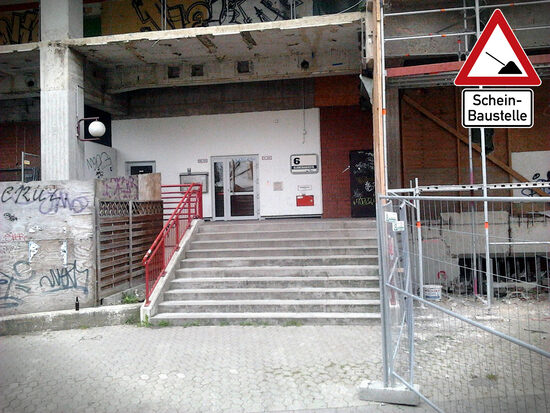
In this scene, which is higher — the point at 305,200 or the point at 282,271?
the point at 305,200

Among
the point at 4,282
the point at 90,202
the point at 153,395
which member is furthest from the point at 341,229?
the point at 4,282

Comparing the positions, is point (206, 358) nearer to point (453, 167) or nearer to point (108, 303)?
point (108, 303)

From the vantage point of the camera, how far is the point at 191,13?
11930 mm

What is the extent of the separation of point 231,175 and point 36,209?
6633 mm

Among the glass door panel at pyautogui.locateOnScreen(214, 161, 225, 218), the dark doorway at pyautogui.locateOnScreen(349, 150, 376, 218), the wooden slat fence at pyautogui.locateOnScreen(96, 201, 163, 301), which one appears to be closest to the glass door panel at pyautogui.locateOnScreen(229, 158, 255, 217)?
the glass door panel at pyautogui.locateOnScreen(214, 161, 225, 218)

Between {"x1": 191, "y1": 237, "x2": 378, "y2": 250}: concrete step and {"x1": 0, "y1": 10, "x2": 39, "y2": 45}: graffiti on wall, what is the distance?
8.00 metres

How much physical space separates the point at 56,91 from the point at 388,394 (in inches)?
391

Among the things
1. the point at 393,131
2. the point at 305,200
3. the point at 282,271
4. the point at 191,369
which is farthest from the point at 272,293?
the point at 305,200

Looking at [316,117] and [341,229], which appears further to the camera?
[316,117]

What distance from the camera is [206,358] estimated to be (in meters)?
5.52

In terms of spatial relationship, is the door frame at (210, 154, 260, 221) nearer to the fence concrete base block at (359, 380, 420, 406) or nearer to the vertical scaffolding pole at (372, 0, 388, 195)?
the vertical scaffolding pole at (372, 0, 388, 195)

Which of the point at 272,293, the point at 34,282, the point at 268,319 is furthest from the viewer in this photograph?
the point at 272,293

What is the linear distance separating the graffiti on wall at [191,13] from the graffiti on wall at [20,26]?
6.87 ft

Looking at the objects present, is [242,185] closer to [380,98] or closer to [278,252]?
[278,252]
